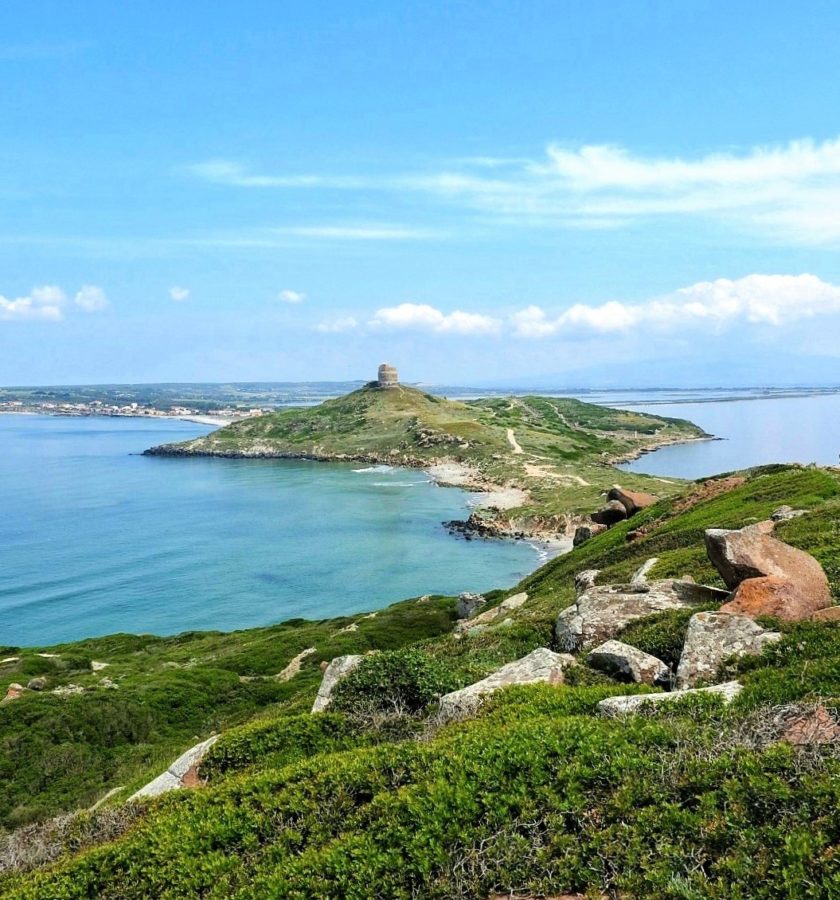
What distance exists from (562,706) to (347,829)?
4.31 metres

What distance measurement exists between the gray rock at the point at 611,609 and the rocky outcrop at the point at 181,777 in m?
9.40

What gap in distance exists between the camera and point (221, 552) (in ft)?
306

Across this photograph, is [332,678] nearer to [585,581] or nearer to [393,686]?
[393,686]

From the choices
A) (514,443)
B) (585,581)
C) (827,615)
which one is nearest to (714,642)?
(827,615)

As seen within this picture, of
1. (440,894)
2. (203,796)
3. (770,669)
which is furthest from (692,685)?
(203,796)

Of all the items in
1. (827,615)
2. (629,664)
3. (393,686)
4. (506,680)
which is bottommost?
(393,686)

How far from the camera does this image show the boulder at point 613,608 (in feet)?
56.8

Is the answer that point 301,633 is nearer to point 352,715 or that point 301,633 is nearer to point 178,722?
point 178,722

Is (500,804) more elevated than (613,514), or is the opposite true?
(500,804)

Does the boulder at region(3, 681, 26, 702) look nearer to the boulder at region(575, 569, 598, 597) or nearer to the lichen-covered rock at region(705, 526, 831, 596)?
the boulder at region(575, 569, 598, 597)

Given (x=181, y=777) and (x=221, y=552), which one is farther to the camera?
(x=221, y=552)

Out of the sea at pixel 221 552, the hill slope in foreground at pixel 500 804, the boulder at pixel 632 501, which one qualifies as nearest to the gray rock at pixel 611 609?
the hill slope in foreground at pixel 500 804

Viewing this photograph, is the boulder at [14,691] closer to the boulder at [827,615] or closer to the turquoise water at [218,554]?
the turquoise water at [218,554]

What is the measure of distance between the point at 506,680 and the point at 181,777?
702cm
